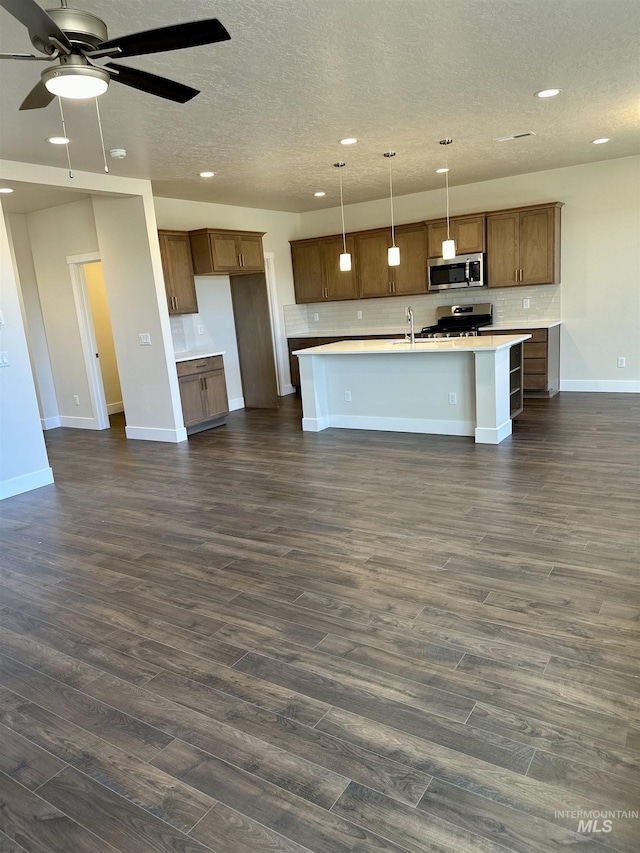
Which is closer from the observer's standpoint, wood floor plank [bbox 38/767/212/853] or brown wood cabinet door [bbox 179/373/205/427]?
wood floor plank [bbox 38/767/212/853]

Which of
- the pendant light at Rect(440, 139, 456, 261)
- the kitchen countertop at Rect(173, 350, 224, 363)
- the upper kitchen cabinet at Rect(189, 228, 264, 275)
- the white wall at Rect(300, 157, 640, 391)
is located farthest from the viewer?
the upper kitchen cabinet at Rect(189, 228, 264, 275)

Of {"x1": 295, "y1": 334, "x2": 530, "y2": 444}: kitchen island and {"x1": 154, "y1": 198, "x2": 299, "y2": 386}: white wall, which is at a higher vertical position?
{"x1": 154, "y1": 198, "x2": 299, "y2": 386}: white wall

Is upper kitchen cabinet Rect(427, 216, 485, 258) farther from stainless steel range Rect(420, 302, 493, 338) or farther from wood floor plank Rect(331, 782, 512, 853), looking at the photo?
wood floor plank Rect(331, 782, 512, 853)

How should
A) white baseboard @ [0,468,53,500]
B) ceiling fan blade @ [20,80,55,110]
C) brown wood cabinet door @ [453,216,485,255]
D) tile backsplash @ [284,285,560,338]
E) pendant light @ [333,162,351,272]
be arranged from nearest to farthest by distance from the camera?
ceiling fan blade @ [20,80,55,110] → white baseboard @ [0,468,53,500] → pendant light @ [333,162,351,272] → brown wood cabinet door @ [453,216,485,255] → tile backsplash @ [284,285,560,338]

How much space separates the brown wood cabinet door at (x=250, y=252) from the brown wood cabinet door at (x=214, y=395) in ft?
4.86

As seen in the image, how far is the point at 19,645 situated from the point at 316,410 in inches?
165

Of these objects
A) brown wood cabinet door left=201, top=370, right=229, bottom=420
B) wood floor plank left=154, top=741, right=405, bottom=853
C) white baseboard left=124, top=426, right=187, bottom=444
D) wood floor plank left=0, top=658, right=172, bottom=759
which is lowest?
wood floor plank left=0, top=658, right=172, bottom=759

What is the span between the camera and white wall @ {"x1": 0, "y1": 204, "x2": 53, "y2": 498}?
4824 millimetres

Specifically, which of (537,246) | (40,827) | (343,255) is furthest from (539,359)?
(40,827)

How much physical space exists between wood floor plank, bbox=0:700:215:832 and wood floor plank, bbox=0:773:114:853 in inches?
2.9

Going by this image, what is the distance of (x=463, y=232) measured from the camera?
7.48 meters

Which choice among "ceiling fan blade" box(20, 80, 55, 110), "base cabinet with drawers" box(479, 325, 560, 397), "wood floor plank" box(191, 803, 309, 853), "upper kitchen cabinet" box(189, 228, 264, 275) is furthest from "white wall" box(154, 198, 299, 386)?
"wood floor plank" box(191, 803, 309, 853)

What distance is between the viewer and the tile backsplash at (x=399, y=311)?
748 centimetres

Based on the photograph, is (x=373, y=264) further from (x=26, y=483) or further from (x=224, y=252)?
(x=26, y=483)
